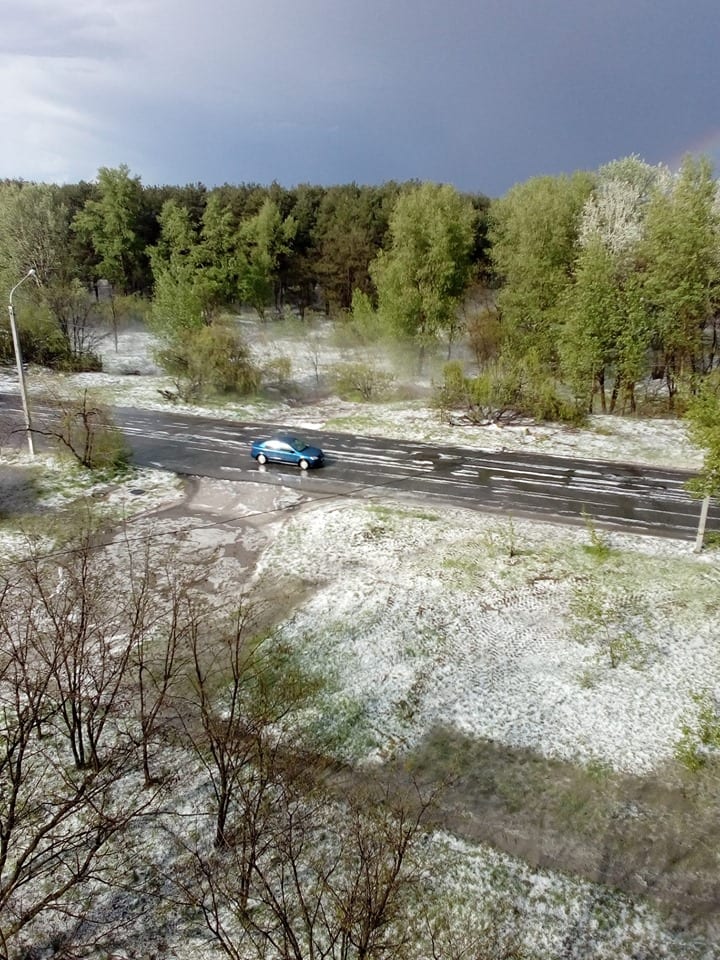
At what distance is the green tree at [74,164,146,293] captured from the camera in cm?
5494

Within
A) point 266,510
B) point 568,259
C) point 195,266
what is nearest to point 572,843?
point 266,510

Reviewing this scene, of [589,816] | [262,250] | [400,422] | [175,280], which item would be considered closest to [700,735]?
[589,816]

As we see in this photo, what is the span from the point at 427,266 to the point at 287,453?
919 inches

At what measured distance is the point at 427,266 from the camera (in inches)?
1636

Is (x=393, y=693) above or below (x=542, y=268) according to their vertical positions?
below

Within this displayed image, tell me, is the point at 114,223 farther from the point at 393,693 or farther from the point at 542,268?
the point at 393,693

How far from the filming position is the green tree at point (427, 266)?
41.1 metres

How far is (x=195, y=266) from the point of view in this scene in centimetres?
5344

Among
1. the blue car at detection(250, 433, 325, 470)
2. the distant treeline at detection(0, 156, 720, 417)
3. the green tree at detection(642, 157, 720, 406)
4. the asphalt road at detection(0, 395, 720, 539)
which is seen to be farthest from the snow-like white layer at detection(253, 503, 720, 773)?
the green tree at detection(642, 157, 720, 406)

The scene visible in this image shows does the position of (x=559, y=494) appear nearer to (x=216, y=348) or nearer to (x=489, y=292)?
(x=216, y=348)

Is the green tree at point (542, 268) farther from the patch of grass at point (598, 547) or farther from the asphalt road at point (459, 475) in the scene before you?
the patch of grass at point (598, 547)

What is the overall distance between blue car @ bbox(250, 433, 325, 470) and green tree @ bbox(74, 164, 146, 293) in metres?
40.9

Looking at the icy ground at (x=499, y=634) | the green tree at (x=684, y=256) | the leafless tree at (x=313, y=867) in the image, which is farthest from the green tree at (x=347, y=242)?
the leafless tree at (x=313, y=867)

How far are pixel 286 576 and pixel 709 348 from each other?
32.3m
